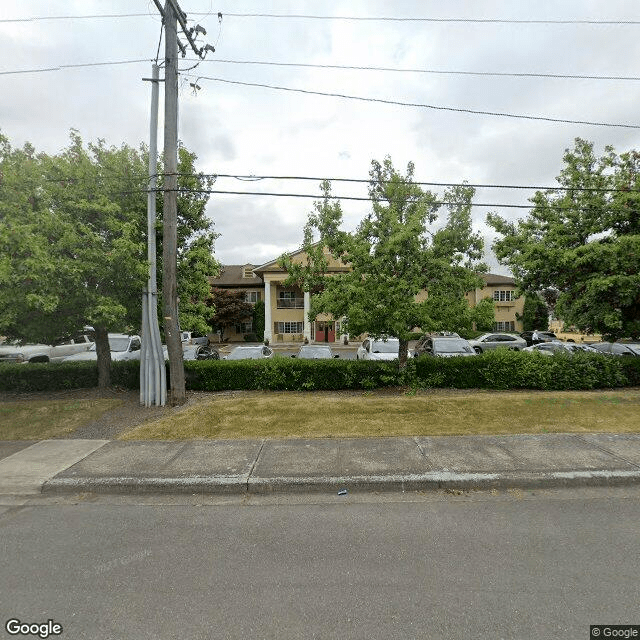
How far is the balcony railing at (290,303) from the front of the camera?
30547mm

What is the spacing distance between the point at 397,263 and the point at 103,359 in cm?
773

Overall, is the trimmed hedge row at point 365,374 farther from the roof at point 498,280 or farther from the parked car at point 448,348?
the roof at point 498,280

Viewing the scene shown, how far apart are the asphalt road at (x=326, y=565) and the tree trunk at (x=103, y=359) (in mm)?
5391

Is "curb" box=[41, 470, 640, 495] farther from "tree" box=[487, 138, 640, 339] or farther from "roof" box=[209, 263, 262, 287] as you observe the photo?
"roof" box=[209, 263, 262, 287]

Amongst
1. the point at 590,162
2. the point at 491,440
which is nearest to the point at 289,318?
the point at 590,162

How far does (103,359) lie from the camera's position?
363 inches

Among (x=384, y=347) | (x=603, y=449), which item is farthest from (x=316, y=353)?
(x=603, y=449)

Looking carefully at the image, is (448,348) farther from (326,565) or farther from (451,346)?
(326,565)

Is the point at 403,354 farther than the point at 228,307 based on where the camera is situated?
No

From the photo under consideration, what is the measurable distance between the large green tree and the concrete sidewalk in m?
2.90

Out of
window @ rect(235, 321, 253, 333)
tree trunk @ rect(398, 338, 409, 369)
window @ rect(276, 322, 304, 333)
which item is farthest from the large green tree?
window @ rect(235, 321, 253, 333)

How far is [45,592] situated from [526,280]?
10940 mm

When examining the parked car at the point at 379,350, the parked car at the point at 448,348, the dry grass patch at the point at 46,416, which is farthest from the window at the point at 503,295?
the dry grass patch at the point at 46,416

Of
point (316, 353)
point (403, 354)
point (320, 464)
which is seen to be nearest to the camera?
point (320, 464)
